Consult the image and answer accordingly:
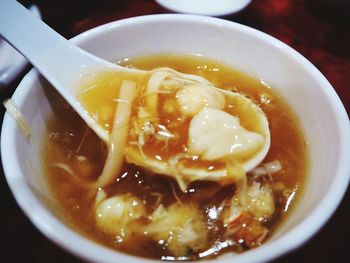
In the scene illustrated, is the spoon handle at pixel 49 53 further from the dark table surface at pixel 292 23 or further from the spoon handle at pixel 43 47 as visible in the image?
the dark table surface at pixel 292 23

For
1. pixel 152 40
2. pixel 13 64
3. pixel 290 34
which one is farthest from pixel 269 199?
pixel 290 34

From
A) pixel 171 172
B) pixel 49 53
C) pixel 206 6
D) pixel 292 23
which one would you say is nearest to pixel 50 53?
pixel 49 53

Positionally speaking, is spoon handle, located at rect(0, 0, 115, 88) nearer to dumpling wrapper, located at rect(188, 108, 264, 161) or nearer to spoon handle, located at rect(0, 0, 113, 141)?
spoon handle, located at rect(0, 0, 113, 141)

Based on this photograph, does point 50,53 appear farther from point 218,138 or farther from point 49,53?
point 218,138

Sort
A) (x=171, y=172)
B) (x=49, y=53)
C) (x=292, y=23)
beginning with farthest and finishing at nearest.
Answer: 1. (x=292, y=23)
2. (x=49, y=53)
3. (x=171, y=172)

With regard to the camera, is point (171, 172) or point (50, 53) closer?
point (171, 172)

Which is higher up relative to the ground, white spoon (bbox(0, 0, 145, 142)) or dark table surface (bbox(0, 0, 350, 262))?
white spoon (bbox(0, 0, 145, 142))

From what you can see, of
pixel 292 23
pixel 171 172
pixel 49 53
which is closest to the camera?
pixel 171 172

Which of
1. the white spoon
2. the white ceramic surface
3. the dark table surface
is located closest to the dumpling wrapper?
the white spoon
